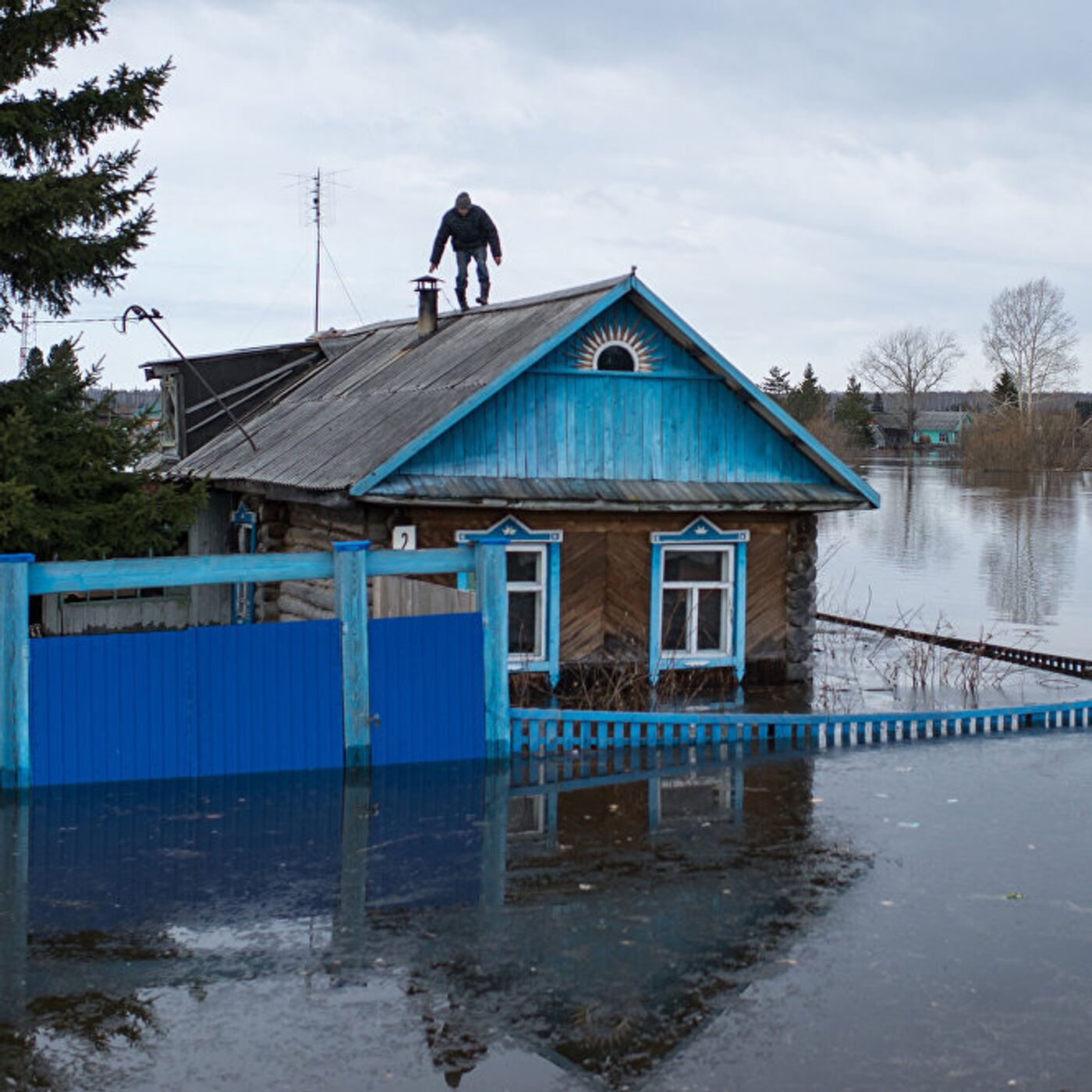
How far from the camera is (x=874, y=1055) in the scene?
6496mm

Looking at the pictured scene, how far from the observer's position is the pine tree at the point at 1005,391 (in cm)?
11181

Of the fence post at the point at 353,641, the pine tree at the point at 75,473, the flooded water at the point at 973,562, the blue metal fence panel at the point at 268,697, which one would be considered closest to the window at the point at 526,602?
the pine tree at the point at 75,473

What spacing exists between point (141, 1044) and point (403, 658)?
18.6 ft

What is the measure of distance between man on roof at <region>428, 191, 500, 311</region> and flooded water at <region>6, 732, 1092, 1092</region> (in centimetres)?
Result: 1206

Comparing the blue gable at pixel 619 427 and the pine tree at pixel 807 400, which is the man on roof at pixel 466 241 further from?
the pine tree at pixel 807 400

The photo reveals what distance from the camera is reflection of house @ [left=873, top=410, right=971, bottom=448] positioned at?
138 m

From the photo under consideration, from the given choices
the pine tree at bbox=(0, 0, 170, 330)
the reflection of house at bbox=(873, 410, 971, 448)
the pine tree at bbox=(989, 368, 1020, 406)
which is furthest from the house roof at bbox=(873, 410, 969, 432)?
→ the pine tree at bbox=(0, 0, 170, 330)

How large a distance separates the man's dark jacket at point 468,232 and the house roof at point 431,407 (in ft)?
4.74

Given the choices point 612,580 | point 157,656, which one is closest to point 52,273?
point 157,656

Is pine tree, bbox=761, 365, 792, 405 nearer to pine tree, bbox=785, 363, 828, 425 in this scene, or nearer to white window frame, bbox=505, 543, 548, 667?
pine tree, bbox=785, 363, 828, 425

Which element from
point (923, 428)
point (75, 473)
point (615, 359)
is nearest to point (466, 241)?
point (615, 359)

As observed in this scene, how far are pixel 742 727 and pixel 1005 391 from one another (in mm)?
106389

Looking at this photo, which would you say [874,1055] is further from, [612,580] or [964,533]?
[964,533]

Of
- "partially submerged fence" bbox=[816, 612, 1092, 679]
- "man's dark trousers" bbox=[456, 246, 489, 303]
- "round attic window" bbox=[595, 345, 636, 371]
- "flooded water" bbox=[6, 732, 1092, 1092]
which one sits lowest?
"flooded water" bbox=[6, 732, 1092, 1092]
